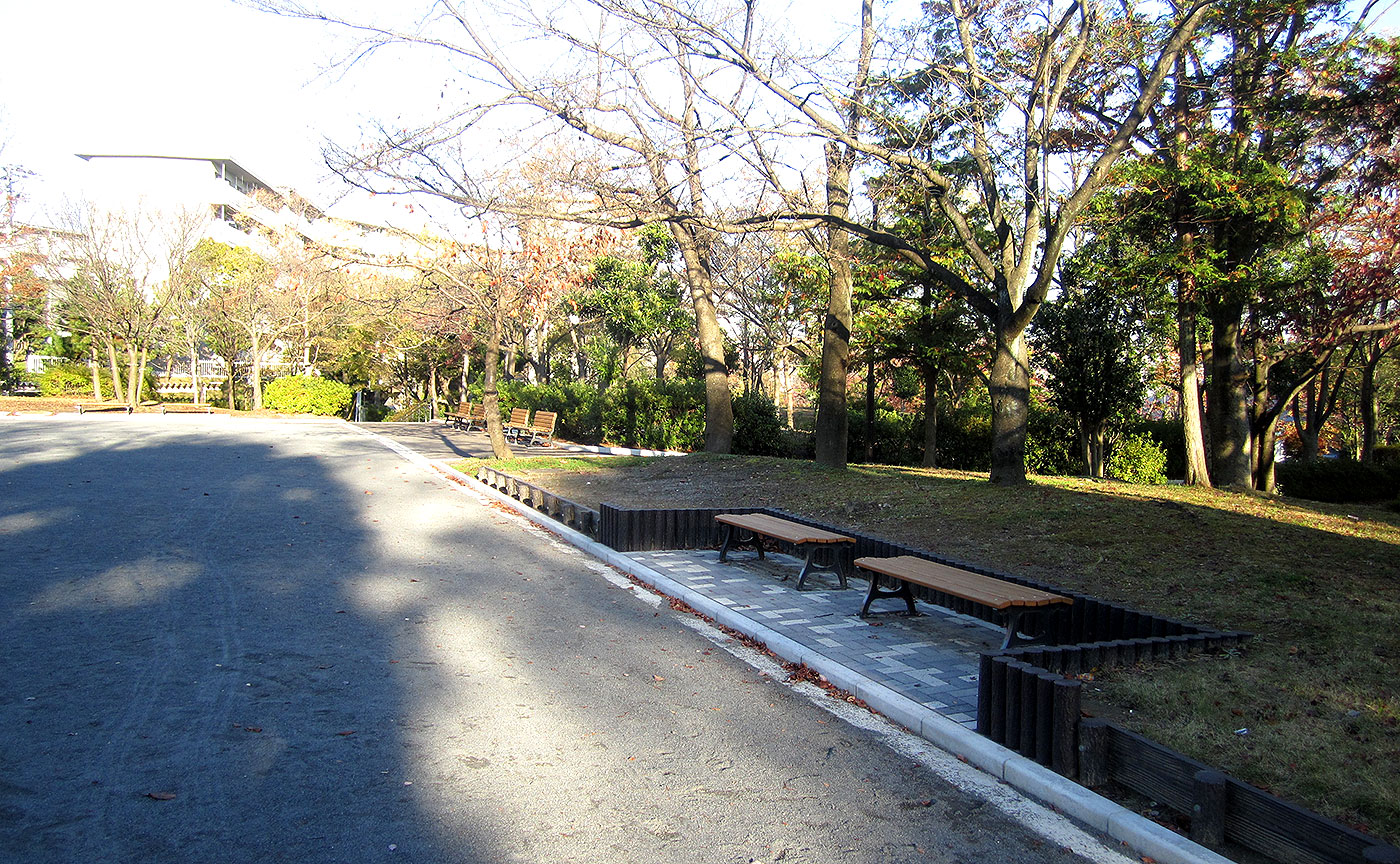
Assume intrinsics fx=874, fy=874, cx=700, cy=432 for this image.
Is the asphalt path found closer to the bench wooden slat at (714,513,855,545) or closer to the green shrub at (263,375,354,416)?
the bench wooden slat at (714,513,855,545)

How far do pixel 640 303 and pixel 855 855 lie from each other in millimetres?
25189

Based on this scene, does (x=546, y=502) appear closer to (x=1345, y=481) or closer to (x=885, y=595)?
(x=885, y=595)

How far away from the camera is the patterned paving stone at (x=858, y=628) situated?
17.5 ft

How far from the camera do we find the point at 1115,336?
57.1ft

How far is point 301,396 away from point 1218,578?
35.9 metres

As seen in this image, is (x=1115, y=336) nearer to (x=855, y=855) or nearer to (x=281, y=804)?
(x=855, y=855)

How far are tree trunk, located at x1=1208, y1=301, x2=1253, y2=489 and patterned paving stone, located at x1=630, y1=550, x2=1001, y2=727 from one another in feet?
33.9

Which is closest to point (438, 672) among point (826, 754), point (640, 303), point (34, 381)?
point (826, 754)

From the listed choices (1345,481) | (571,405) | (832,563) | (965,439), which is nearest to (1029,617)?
(832,563)

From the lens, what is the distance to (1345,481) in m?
20.5

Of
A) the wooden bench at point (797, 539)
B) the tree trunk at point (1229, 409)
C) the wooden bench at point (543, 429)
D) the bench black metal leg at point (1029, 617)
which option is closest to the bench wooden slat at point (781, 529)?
the wooden bench at point (797, 539)

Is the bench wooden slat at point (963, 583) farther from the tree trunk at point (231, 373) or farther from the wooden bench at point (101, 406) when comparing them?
the tree trunk at point (231, 373)

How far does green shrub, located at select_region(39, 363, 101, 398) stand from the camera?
37.7 m

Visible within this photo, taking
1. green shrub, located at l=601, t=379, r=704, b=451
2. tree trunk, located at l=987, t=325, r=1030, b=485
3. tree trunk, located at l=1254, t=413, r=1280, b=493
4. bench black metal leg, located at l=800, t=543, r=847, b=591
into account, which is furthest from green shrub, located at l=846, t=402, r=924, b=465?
bench black metal leg, located at l=800, t=543, r=847, b=591
